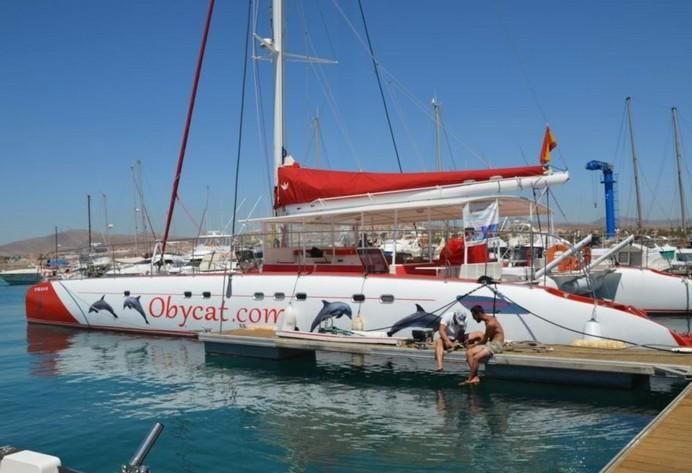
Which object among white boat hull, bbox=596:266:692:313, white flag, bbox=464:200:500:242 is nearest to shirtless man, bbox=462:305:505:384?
white flag, bbox=464:200:500:242

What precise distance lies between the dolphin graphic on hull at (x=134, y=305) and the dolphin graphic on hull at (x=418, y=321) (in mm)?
7988

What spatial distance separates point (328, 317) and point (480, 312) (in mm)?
4025

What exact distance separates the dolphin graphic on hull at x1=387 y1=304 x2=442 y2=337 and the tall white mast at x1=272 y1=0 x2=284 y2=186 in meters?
5.84

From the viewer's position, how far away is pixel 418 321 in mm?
12547

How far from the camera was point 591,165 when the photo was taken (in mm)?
34406

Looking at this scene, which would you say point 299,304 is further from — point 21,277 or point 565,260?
point 21,277

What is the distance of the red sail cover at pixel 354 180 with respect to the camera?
13.5 metres

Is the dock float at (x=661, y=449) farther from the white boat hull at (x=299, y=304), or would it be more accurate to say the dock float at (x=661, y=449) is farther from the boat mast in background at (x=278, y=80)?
the boat mast in background at (x=278, y=80)

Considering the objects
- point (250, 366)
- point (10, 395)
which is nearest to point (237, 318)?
point (250, 366)

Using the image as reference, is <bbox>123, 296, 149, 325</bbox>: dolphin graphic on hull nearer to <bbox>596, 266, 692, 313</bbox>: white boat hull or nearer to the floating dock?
the floating dock

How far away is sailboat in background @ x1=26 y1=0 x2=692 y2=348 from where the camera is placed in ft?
38.3

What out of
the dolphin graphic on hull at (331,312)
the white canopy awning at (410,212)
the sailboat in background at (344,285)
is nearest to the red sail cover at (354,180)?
the sailboat in background at (344,285)

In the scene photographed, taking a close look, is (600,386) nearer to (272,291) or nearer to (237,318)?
(272,291)

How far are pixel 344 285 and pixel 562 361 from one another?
5.12m
